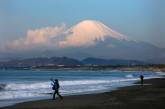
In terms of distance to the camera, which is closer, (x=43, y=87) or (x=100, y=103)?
(x=100, y=103)

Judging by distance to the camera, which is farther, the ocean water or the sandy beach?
the ocean water

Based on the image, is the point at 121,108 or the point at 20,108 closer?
the point at 121,108

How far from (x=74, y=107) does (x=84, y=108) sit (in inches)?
39.3

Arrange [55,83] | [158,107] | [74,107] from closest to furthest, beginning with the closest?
[158,107]
[74,107]
[55,83]

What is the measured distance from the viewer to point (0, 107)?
2680cm

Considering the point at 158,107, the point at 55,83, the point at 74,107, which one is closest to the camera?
the point at 158,107

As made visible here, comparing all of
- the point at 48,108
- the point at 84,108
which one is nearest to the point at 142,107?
the point at 84,108

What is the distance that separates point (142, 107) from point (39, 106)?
6.26m

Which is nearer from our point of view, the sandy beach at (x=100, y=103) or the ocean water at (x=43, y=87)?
the sandy beach at (x=100, y=103)

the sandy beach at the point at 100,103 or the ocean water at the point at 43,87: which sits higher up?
the ocean water at the point at 43,87

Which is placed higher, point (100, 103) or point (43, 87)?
point (43, 87)

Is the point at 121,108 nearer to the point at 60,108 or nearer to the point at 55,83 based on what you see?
the point at 60,108

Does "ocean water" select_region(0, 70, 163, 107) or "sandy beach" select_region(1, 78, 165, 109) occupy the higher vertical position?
"ocean water" select_region(0, 70, 163, 107)

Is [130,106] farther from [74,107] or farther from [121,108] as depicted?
[74,107]
